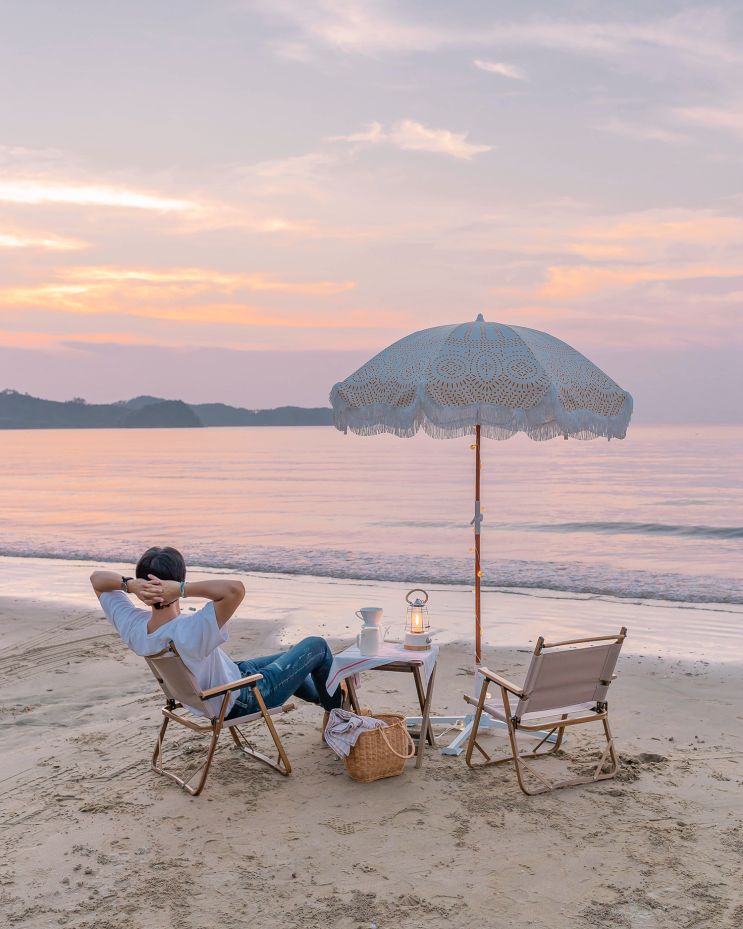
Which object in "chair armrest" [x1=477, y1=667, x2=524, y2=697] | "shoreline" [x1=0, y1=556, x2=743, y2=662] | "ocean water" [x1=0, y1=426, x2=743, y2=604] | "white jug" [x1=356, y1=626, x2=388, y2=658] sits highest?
"white jug" [x1=356, y1=626, x2=388, y2=658]

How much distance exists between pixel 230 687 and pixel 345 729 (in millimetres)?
723

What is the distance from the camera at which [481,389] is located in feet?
14.5

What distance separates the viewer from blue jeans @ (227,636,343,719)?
434 centimetres

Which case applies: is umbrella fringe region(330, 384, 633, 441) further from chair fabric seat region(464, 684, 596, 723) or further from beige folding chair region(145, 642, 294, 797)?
beige folding chair region(145, 642, 294, 797)

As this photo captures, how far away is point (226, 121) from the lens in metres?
12.7

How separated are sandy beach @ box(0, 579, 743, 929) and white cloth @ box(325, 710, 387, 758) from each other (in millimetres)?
227

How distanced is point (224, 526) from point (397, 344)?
58.7 ft

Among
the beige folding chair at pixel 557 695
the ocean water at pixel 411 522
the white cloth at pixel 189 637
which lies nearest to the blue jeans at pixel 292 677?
the white cloth at pixel 189 637

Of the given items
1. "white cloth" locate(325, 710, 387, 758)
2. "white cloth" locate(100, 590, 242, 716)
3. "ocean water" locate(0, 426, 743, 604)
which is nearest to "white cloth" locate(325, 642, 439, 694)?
"white cloth" locate(325, 710, 387, 758)

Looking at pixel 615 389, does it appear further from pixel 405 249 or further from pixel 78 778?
pixel 405 249

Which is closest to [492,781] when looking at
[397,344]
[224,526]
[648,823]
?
[648,823]

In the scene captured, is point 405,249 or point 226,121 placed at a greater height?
point 226,121

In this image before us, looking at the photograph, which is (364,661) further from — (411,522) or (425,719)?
(411,522)


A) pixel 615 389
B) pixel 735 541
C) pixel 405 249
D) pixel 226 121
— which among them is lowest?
pixel 735 541
